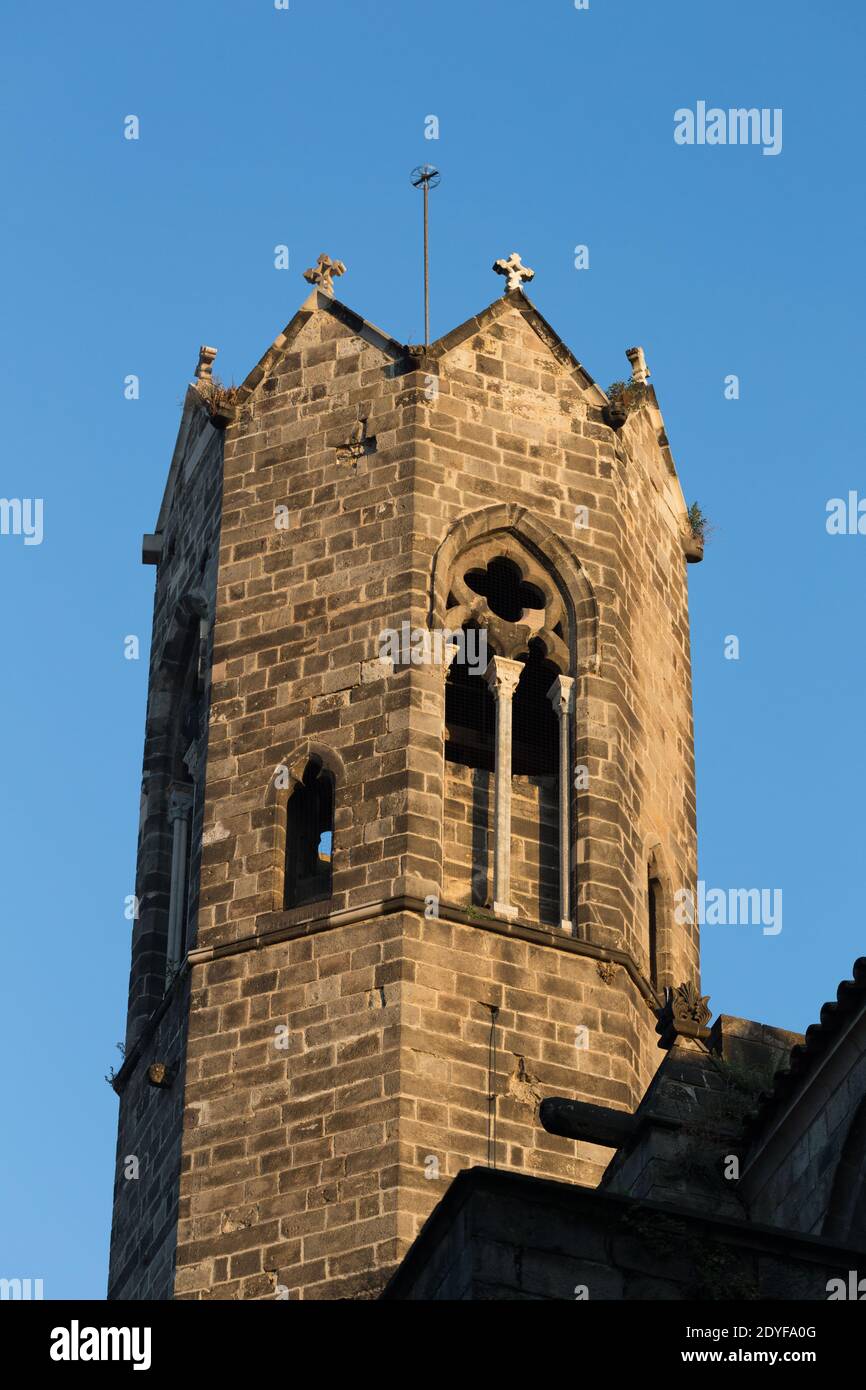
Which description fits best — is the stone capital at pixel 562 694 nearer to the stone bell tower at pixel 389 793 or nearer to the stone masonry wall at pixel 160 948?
the stone bell tower at pixel 389 793

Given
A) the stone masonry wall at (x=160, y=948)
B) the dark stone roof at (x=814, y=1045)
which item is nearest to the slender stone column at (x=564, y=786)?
the stone masonry wall at (x=160, y=948)

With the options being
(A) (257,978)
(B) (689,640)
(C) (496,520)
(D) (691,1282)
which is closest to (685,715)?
(B) (689,640)

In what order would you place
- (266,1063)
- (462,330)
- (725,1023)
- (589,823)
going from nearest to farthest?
(725,1023), (266,1063), (589,823), (462,330)

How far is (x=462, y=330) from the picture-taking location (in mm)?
29781

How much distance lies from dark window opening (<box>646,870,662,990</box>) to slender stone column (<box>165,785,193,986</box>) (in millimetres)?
3961

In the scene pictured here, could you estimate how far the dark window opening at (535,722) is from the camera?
28844mm

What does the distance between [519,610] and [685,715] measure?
7.86 feet

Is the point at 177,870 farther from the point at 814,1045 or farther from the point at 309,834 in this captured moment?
the point at 814,1045

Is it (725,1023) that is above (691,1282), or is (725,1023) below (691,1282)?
above

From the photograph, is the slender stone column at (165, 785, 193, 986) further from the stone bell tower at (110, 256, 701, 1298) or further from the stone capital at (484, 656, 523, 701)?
the stone capital at (484, 656, 523, 701)

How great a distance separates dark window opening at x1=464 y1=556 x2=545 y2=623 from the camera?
29000 mm

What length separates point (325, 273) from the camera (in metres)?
30.7

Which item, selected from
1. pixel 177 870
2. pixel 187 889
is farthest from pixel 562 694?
pixel 177 870
